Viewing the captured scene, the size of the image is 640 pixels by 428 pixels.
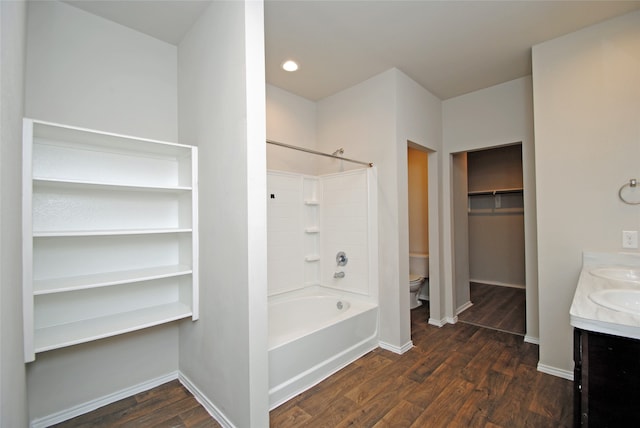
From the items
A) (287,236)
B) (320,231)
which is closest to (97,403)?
(287,236)

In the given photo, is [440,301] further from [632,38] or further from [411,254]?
[632,38]

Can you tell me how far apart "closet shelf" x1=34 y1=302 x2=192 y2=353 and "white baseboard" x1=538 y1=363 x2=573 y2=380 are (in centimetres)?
282

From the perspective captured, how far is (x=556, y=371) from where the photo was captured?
226cm

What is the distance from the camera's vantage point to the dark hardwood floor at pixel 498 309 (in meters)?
3.27

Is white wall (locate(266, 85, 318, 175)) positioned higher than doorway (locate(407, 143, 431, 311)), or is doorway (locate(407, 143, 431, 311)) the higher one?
white wall (locate(266, 85, 318, 175))

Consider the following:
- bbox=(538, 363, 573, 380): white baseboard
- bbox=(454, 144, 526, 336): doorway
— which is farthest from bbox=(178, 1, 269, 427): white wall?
bbox=(454, 144, 526, 336): doorway

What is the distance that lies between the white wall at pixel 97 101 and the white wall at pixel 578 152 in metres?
3.05

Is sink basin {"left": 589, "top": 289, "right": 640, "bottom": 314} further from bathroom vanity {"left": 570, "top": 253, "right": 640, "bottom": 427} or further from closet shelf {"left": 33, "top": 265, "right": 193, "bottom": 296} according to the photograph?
closet shelf {"left": 33, "top": 265, "right": 193, "bottom": 296}

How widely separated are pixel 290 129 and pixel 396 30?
4.77 feet

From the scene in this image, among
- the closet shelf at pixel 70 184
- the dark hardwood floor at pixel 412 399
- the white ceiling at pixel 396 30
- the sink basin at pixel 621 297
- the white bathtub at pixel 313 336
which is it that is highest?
the white ceiling at pixel 396 30

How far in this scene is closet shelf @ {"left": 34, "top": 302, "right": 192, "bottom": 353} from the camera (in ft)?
5.12

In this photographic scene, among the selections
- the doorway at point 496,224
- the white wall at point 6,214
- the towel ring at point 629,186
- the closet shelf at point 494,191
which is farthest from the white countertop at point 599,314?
the closet shelf at point 494,191

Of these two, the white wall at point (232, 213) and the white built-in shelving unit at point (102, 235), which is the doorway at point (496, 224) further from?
the white built-in shelving unit at point (102, 235)

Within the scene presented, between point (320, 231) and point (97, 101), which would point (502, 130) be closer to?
point (320, 231)
